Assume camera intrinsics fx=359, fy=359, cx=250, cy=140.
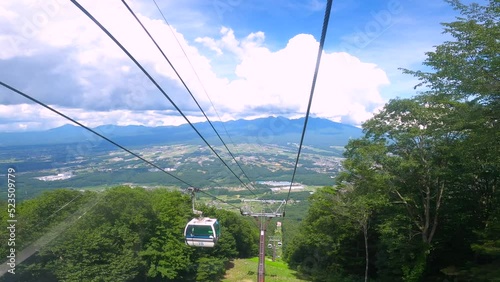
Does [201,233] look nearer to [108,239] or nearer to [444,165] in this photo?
[444,165]

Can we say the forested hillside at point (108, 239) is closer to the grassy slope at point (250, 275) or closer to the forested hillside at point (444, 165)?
the grassy slope at point (250, 275)

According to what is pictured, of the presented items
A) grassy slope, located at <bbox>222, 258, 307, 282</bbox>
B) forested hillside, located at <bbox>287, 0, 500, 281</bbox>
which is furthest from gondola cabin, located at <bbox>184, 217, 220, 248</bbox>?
grassy slope, located at <bbox>222, 258, 307, 282</bbox>

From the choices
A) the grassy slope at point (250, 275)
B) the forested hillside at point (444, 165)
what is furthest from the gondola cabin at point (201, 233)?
the grassy slope at point (250, 275)

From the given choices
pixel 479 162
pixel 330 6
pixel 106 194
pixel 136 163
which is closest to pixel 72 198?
pixel 106 194

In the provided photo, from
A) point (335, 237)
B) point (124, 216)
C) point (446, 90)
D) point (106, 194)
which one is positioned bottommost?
point (335, 237)

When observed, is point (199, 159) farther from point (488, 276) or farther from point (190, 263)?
point (488, 276)
